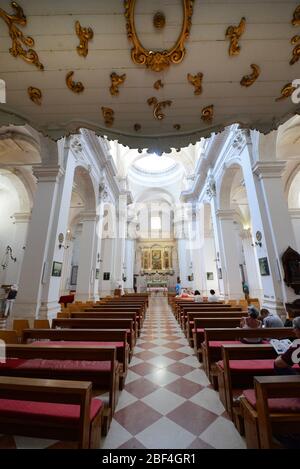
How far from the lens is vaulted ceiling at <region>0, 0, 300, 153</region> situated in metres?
1.66

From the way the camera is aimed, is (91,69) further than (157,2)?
Yes

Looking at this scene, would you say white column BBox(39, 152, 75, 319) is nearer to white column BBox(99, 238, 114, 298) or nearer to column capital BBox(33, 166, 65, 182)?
column capital BBox(33, 166, 65, 182)

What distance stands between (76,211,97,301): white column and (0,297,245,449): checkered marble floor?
5.00 m

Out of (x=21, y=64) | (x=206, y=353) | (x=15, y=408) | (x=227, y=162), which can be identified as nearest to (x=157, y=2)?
(x=21, y=64)

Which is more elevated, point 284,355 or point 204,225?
point 204,225

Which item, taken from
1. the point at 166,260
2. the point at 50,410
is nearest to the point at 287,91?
the point at 50,410

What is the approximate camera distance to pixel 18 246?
938 centimetres

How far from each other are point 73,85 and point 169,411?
11.5 feet

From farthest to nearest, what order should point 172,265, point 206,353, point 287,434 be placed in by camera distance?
point 172,265
point 206,353
point 287,434

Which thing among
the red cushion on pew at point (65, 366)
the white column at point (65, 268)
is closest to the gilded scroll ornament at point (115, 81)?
the red cushion on pew at point (65, 366)

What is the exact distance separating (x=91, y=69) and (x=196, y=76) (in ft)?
3.40

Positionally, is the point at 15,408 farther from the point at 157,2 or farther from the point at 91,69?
the point at 157,2

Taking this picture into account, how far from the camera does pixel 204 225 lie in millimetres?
12312

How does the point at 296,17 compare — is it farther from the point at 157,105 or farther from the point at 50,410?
the point at 50,410
